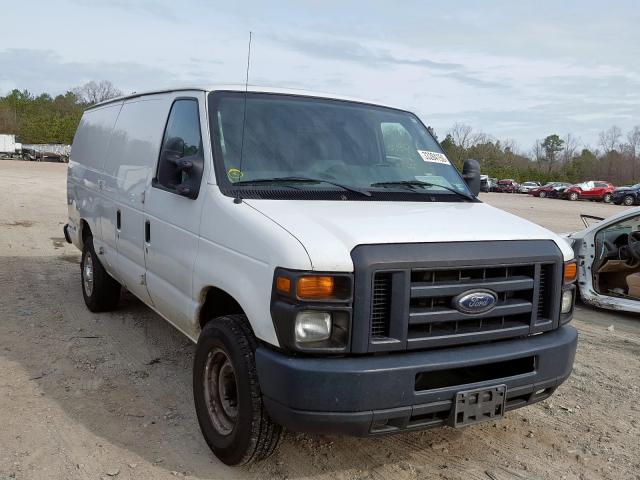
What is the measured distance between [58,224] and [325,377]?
12.3 meters

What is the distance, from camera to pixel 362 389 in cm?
283

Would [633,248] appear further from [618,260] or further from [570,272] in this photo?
[570,272]

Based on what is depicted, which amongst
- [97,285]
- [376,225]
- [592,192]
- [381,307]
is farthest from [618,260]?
[592,192]

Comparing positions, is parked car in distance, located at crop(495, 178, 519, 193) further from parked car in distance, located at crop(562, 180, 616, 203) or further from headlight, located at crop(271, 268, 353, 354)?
headlight, located at crop(271, 268, 353, 354)

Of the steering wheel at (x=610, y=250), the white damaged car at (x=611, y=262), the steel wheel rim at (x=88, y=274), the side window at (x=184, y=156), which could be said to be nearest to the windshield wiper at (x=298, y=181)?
the side window at (x=184, y=156)

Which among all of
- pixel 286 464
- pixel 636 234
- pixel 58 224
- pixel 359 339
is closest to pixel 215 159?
pixel 359 339

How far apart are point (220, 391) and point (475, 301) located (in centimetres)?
158

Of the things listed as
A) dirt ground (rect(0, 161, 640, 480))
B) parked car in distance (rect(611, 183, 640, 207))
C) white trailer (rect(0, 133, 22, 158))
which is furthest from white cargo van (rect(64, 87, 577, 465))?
white trailer (rect(0, 133, 22, 158))

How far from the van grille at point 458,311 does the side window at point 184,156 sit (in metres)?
1.46

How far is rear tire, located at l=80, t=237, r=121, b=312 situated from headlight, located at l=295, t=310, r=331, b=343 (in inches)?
151

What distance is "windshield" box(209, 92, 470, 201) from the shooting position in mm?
3758

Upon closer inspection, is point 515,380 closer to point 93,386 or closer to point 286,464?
point 286,464

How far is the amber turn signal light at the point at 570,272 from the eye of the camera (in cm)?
351

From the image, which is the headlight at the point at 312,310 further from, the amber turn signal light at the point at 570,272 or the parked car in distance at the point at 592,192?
the parked car in distance at the point at 592,192
